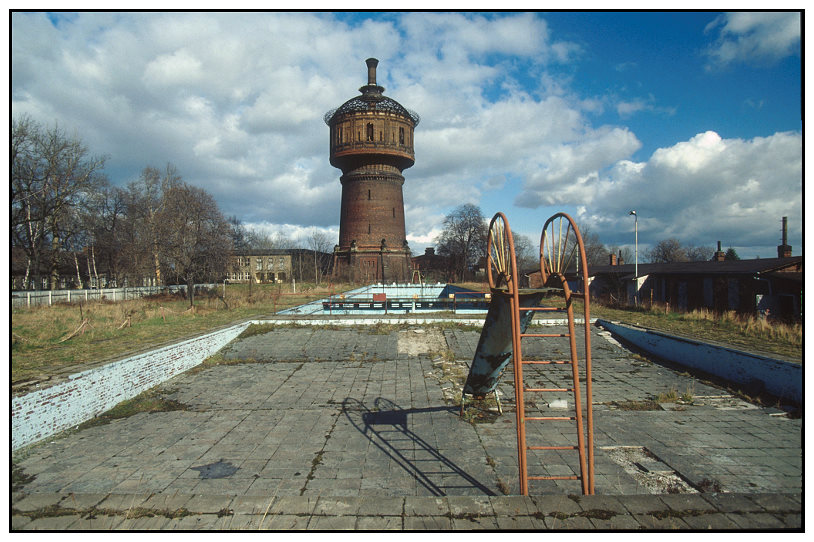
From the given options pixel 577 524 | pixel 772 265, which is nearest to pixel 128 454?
pixel 577 524

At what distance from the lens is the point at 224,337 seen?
12344 millimetres

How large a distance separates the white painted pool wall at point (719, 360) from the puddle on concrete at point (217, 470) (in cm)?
525

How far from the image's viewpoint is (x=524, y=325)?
16.5ft

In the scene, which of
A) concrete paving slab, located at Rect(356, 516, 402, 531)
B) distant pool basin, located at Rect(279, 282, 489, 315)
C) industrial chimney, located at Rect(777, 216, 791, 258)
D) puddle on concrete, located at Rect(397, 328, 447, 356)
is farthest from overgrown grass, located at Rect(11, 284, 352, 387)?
Result: puddle on concrete, located at Rect(397, 328, 447, 356)

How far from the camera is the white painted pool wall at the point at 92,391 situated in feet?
16.8

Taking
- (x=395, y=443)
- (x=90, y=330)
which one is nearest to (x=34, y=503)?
(x=395, y=443)

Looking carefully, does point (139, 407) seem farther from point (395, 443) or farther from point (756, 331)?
point (756, 331)

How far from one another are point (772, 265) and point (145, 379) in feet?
32.4

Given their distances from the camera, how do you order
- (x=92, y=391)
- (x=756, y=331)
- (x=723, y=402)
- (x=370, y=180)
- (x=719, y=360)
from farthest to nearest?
(x=370, y=180) < (x=719, y=360) < (x=723, y=402) < (x=92, y=391) < (x=756, y=331)

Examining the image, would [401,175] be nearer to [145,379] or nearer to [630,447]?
[145,379]

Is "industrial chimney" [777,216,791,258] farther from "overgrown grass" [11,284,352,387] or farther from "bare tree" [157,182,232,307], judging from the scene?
"bare tree" [157,182,232,307]

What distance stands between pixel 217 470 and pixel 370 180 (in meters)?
35.0

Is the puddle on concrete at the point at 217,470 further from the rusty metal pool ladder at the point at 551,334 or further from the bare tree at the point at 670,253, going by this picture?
the bare tree at the point at 670,253

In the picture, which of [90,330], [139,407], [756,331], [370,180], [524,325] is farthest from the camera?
[370,180]
